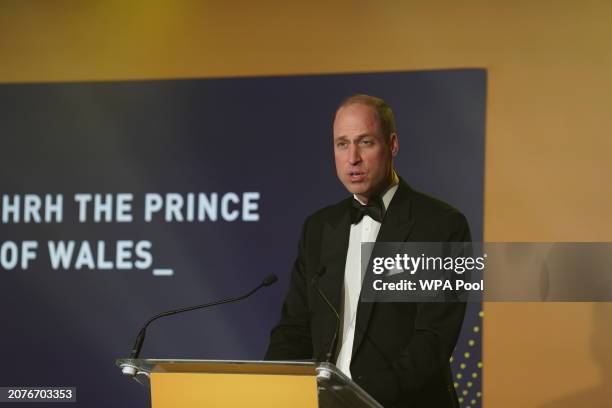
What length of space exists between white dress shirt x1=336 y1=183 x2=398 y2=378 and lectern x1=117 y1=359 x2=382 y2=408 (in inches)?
33.4

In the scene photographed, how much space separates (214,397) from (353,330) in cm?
97

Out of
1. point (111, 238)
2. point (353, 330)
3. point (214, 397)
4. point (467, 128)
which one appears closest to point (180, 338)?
point (111, 238)

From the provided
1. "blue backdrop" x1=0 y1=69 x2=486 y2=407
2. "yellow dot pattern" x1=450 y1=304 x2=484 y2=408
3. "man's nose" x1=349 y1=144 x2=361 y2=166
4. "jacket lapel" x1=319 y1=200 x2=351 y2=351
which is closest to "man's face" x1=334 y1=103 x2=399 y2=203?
"man's nose" x1=349 y1=144 x2=361 y2=166

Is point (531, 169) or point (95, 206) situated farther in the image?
point (95, 206)

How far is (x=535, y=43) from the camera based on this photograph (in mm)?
4094

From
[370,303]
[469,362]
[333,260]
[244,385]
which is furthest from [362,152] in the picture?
[244,385]

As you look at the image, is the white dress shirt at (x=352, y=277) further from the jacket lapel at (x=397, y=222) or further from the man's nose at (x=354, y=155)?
the man's nose at (x=354, y=155)

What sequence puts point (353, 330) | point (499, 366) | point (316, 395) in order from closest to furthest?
point (316, 395)
point (353, 330)
point (499, 366)

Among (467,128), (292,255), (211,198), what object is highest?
(467,128)

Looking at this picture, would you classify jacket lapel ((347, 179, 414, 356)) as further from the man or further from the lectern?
the lectern

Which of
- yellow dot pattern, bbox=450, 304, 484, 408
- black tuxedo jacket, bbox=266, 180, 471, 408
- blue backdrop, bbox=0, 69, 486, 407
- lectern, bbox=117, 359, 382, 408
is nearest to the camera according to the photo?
lectern, bbox=117, 359, 382, 408

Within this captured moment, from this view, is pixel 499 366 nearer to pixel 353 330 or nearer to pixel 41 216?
pixel 353 330

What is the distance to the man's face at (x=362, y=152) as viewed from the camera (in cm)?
341

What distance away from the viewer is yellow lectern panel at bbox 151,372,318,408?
2.17 meters
